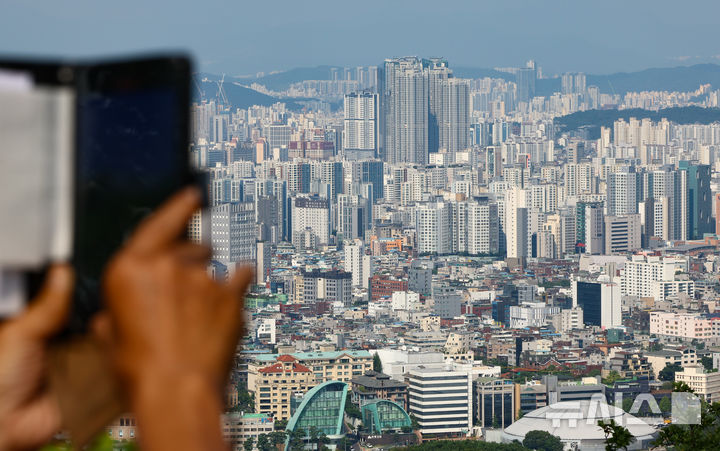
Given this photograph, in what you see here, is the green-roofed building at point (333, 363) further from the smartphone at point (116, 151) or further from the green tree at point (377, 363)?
the smartphone at point (116, 151)

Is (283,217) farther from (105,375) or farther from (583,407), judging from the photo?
(105,375)

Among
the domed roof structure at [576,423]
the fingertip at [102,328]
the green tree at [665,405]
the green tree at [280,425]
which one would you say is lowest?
the green tree at [280,425]

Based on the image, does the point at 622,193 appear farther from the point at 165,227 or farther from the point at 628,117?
the point at 165,227

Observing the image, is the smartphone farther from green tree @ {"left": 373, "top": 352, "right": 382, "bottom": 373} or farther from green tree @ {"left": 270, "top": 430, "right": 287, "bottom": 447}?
green tree @ {"left": 373, "top": 352, "right": 382, "bottom": 373}

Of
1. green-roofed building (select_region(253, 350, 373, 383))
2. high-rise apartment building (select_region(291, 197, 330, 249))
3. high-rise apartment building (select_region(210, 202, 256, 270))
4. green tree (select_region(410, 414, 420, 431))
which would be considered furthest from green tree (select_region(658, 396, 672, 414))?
high-rise apartment building (select_region(291, 197, 330, 249))

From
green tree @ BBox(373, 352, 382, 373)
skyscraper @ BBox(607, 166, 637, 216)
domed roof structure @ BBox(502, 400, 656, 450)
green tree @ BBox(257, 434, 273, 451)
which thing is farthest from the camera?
skyscraper @ BBox(607, 166, 637, 216)

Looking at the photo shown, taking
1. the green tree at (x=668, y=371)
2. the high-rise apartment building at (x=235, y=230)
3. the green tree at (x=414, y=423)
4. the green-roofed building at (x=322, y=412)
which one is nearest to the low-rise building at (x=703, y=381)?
the green tree at (x=668, y=371)
